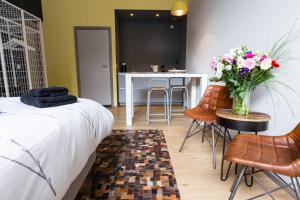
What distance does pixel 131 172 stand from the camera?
1933 mm

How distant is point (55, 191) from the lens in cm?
85

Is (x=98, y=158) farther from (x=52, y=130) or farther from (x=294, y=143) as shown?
(x=294, y=143)

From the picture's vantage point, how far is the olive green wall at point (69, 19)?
464 centimetres

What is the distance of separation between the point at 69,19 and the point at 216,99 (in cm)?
406

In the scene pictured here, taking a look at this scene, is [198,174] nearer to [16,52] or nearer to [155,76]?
[155,76]

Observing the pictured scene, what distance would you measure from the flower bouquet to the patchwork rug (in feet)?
3.07

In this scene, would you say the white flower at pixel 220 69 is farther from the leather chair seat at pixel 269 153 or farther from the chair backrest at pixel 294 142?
the chair backrest at pixel 294 142

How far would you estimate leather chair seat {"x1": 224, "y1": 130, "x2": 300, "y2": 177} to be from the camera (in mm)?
1074

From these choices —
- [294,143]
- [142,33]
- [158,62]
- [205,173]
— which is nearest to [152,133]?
[205,173]

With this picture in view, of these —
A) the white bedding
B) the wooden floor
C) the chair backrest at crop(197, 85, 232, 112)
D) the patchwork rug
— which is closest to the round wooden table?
the wooden floor

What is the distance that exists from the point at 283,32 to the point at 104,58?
4013 mm

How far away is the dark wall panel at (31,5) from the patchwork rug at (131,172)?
2.98 metres

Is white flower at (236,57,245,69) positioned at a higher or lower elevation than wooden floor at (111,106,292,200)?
higher

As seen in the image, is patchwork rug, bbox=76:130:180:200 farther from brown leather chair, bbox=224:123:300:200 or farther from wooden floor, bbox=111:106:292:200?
brown leather chair, bbox=224:123:300:200
